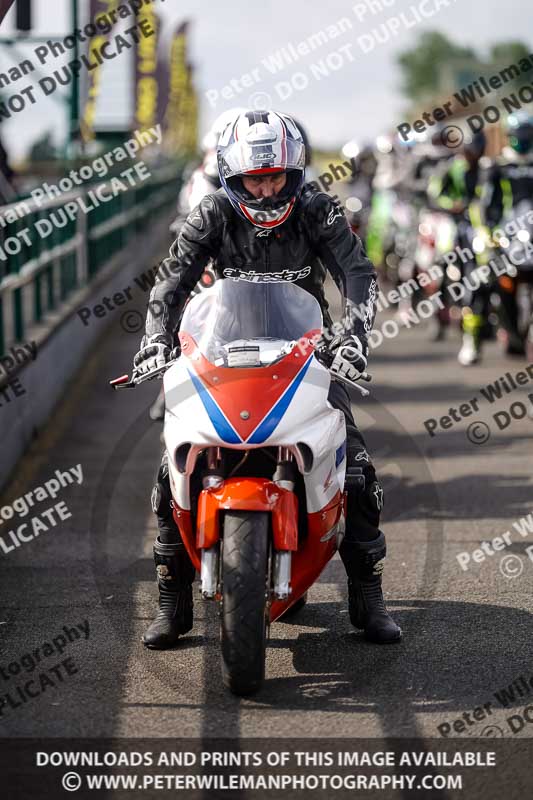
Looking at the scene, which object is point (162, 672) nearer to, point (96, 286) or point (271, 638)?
point (271, 638)

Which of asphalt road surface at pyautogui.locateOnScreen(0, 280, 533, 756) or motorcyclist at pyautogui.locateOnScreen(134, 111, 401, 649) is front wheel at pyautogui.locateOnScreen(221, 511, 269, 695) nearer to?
asphalt road surface at pyautogui.locateOnScreen(0, 280, 533, 756)

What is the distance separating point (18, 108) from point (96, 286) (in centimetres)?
378

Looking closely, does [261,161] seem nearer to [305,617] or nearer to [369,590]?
[369,590]

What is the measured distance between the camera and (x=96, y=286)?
15.5 meters

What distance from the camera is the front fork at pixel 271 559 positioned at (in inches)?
187

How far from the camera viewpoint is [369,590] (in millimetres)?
5605

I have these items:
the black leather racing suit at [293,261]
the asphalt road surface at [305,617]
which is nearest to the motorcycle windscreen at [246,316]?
the black leather racing suit at [293,261]

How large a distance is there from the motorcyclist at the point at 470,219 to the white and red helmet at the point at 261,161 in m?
7.81

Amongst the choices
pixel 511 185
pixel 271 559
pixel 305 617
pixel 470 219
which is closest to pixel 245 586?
pixel 271 559

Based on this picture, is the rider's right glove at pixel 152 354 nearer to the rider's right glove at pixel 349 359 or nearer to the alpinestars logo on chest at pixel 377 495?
the rider's right glove at pixel 349 359

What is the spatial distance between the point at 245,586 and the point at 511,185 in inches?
350

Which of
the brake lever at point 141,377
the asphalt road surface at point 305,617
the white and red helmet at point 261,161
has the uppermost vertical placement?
the white and red helmet at point 261,161

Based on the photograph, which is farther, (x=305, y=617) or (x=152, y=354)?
(x=305, y=617)

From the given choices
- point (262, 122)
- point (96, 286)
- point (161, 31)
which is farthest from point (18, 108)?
point (161, 31)
